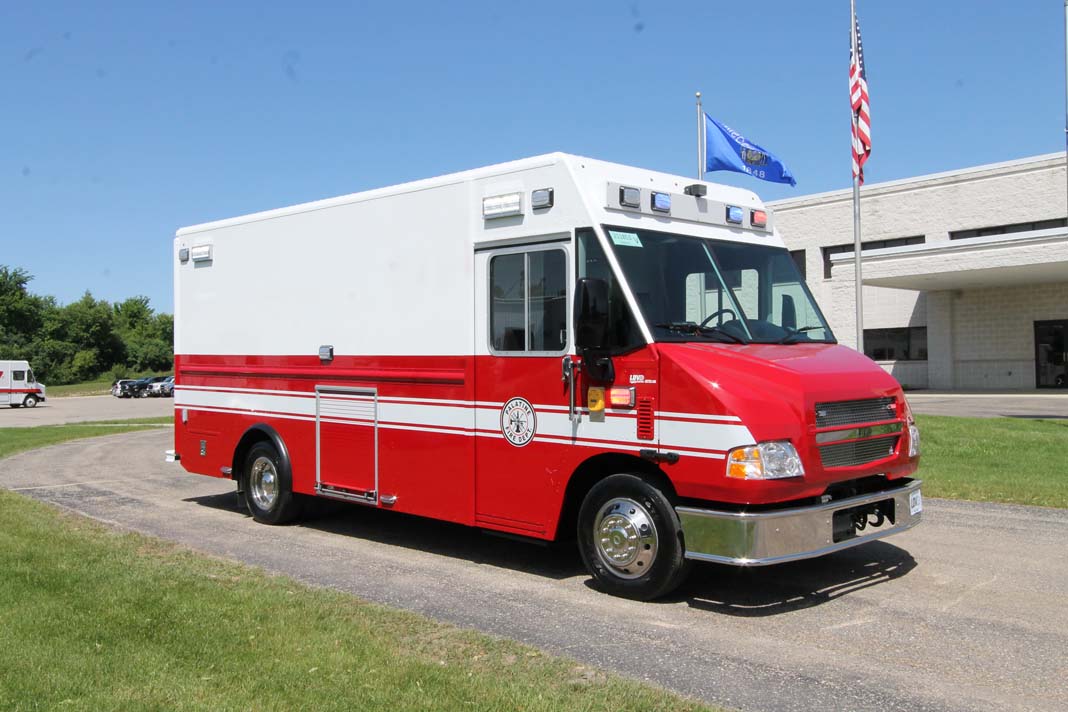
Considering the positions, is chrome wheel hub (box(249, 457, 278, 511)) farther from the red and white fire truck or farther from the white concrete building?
the white concrete building

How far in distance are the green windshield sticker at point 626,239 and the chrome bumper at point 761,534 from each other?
6.29 feet

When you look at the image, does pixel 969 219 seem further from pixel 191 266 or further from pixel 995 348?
pixel 191 266

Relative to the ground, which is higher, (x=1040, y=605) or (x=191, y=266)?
(x=191, y=266)

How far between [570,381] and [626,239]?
3.62 ft

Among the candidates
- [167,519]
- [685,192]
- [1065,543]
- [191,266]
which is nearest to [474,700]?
[685,192]

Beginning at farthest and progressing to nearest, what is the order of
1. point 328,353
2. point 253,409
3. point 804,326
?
point 253,409
point 328,353
point 804,326

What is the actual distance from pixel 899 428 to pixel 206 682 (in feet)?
15.9

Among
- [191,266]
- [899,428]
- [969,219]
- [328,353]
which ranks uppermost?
[969,219]

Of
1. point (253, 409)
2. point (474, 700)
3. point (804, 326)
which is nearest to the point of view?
point (474, 700)

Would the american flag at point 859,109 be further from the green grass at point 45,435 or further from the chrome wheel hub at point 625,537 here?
the green grass at point 45,435

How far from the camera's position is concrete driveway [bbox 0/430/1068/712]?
4.93m

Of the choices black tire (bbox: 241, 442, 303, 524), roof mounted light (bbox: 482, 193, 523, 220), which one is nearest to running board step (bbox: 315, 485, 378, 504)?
black tire (bbox: 241, 442, 303, 524)

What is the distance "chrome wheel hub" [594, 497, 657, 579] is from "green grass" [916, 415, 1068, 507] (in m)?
5.58

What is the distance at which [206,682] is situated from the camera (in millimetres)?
4715
